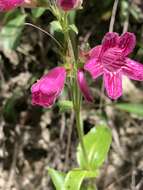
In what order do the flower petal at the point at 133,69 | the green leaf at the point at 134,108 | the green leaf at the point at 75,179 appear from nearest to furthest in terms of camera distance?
the flower petal at the point at 133,69
the green leaf at the point at 75,179
the green leaf at the point at 134,108

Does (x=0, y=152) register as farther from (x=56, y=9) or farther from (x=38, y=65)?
(x=56, y=9)

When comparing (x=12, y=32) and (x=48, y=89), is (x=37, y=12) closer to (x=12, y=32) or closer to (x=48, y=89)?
(x=12, y=32)

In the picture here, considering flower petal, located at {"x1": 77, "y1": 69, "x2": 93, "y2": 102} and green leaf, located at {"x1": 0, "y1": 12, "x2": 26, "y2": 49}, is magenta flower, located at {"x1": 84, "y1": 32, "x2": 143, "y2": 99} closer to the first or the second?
flower petal, located at {"x1": 77, "y1": 69, "x2": 93, "y2": 102}

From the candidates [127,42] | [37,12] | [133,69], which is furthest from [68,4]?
[37,12]

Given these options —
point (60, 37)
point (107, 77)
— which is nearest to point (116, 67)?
point (107, 77)

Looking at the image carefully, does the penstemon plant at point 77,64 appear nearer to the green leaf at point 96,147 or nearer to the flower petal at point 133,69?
the flower petal at point 133,69

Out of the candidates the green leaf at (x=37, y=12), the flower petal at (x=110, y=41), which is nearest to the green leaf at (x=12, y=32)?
the green leaf at (x=37, y=12)
